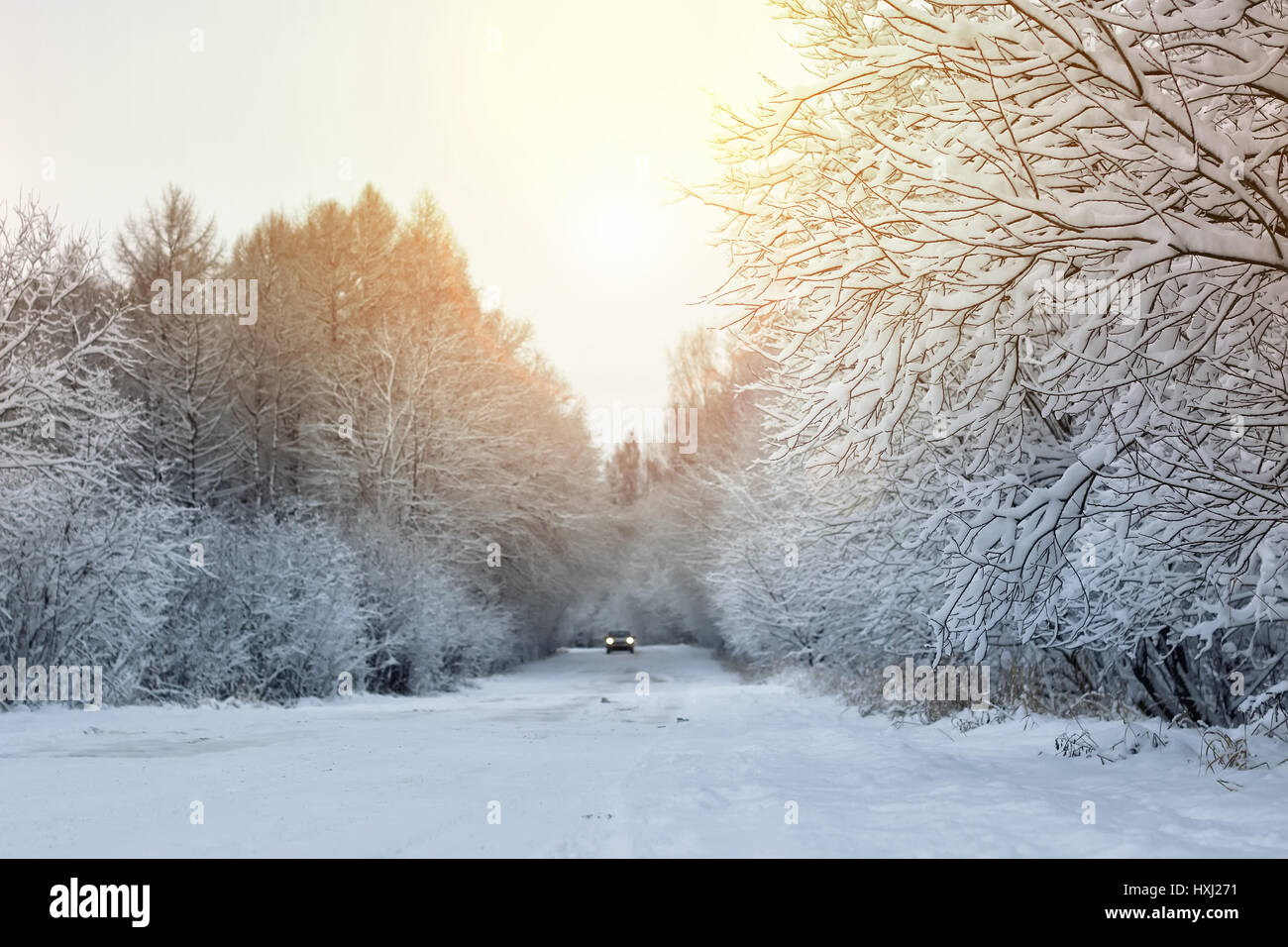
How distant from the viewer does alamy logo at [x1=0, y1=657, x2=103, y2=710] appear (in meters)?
14.9

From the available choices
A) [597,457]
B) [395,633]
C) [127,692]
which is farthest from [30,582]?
[597,457]

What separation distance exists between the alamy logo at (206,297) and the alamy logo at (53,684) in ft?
47.7

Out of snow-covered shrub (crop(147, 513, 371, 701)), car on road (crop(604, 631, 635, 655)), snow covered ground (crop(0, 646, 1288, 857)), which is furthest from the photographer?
car on road (crop(604, 631, 635, 655))

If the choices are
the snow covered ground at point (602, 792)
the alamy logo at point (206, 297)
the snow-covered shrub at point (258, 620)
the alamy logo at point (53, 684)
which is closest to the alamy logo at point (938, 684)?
the snow covered ground at point (602, 792)

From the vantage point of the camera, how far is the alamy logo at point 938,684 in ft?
47.2

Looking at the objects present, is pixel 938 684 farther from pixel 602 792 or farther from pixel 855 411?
pixel 855 411

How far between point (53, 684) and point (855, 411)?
533 inches

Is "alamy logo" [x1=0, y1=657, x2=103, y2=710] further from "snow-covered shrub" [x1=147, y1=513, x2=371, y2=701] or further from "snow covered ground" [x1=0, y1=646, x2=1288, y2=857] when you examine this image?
"snow covered ground" [x1=0, y1=646, x2=1288, y2=857]
